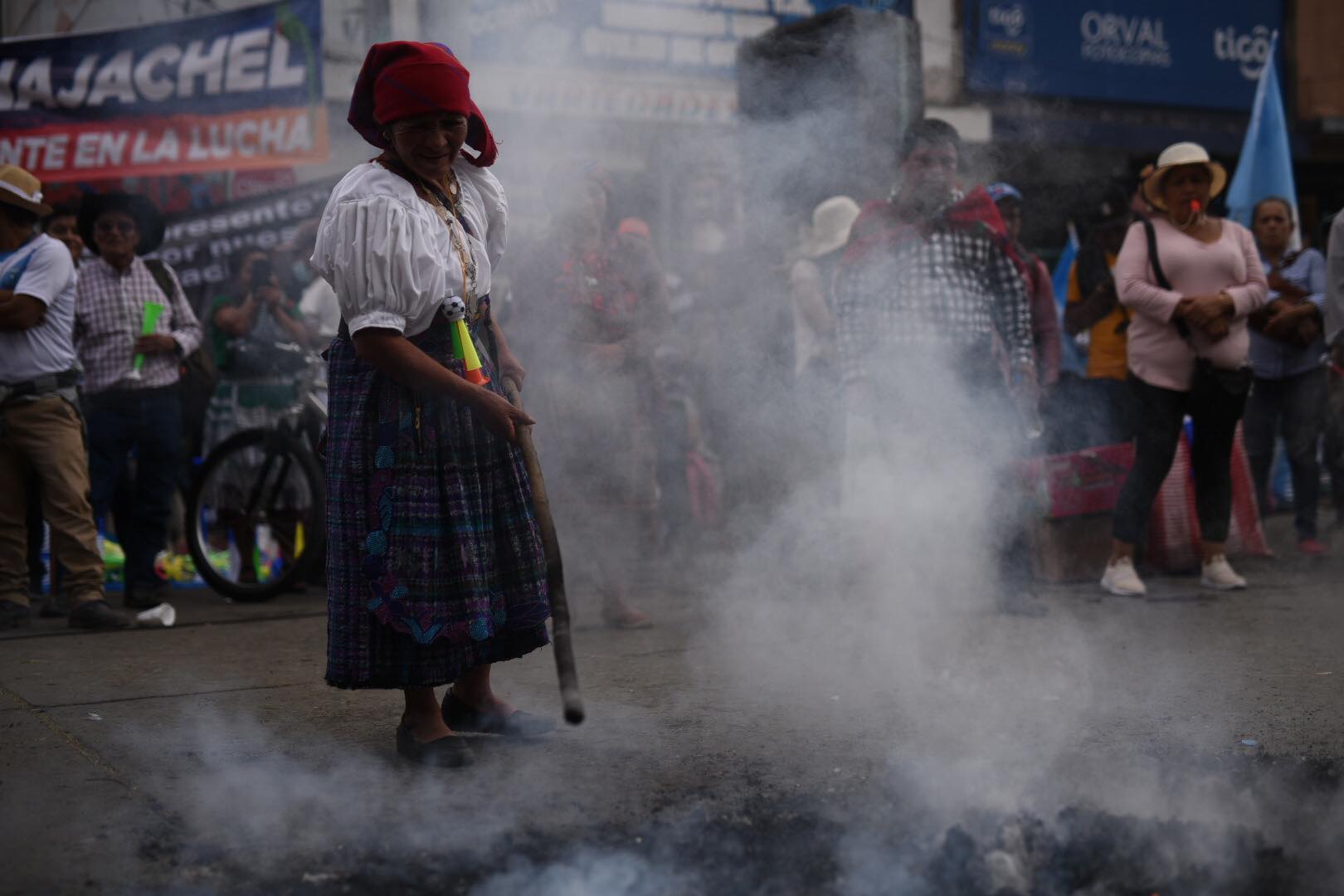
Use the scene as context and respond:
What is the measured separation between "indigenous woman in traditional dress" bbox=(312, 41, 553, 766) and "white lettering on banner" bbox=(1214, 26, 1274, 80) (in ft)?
37.7

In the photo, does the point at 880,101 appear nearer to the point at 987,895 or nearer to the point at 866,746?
the point at 866,746

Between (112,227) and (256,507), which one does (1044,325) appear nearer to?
(256,507)

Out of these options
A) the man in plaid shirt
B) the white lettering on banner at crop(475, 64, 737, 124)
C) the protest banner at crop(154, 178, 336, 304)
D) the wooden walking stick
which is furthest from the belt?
the man in plaid shirt

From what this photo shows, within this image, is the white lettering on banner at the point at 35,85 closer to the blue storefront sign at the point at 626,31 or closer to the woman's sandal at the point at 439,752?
the blue storefront sign at the point at 626,31

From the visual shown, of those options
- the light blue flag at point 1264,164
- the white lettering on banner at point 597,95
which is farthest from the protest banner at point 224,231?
the light blue flag at point 1264,164

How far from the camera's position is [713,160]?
724cm

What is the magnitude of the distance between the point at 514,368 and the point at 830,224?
3293 mm

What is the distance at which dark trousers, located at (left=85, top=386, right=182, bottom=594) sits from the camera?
5.65 meters

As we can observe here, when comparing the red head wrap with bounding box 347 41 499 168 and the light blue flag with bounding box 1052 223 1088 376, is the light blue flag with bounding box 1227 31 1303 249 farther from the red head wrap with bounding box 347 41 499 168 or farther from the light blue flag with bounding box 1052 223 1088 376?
the red head wrap with bounding box 347 41 499 168

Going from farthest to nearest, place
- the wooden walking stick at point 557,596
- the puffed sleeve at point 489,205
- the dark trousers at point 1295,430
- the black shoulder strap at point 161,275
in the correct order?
the dark trousers at point 1295,430 < the black shoulder strap at point 161,275 < the puffed sleeve at point 489,205 < the wooden walking stick at point 557,596

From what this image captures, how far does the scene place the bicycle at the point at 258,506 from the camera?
19.2ft

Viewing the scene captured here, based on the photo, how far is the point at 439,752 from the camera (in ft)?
9.98

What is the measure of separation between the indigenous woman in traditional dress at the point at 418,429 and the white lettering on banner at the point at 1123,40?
1038cm

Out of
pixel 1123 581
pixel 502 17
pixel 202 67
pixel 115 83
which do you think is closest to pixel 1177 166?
pixel 1123 581
